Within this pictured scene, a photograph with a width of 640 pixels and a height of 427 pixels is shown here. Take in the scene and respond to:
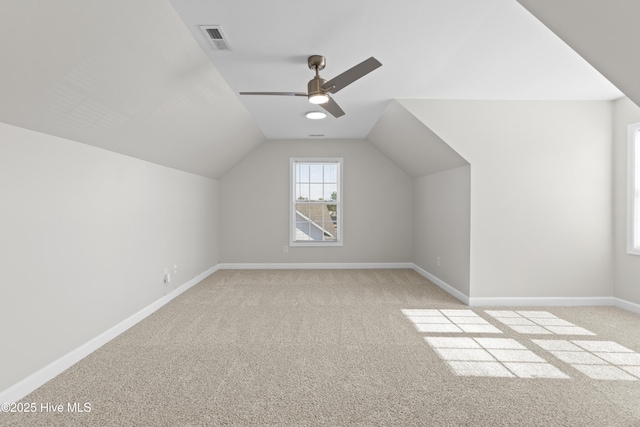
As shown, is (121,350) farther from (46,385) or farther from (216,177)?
(216,177)

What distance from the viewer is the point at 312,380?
2203 mm

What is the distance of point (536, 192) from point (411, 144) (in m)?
1.67

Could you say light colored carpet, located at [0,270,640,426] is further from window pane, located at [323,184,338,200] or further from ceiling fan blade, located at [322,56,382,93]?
window pane, located at [323,184,338,200]

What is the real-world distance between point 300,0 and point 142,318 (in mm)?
3253

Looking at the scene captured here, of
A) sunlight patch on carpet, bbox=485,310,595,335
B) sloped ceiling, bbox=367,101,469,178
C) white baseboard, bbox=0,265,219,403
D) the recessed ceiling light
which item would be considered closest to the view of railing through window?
sloped ceiling, bbox=367,101,469,178

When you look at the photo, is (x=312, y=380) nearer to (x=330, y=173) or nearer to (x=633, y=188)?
(x=633, y=188)

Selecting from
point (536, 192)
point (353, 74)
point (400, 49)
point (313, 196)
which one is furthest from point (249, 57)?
point (313, 196)

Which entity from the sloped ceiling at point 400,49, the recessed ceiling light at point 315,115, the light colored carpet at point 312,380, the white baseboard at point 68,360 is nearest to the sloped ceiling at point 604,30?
the sloped ceiling at point 400,49

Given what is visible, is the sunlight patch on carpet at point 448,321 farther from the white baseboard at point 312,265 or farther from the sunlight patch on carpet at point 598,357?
the white baseboard at point 312,265

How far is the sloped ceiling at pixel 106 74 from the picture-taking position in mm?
1605

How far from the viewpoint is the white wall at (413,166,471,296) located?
4035mm

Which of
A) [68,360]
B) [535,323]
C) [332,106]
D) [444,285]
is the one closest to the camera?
[68,360]

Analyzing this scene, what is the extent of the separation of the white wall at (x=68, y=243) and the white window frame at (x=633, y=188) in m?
5.37

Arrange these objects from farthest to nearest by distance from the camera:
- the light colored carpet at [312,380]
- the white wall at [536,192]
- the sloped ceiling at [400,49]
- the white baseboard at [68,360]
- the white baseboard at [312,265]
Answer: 1. the white baseboard at [312,265]
2. the white wall at [536,192]
3. the sloped ceiling at [400,49]
4. the white baseboard at [68,360]
5. the light colored carpet at [312,380]
